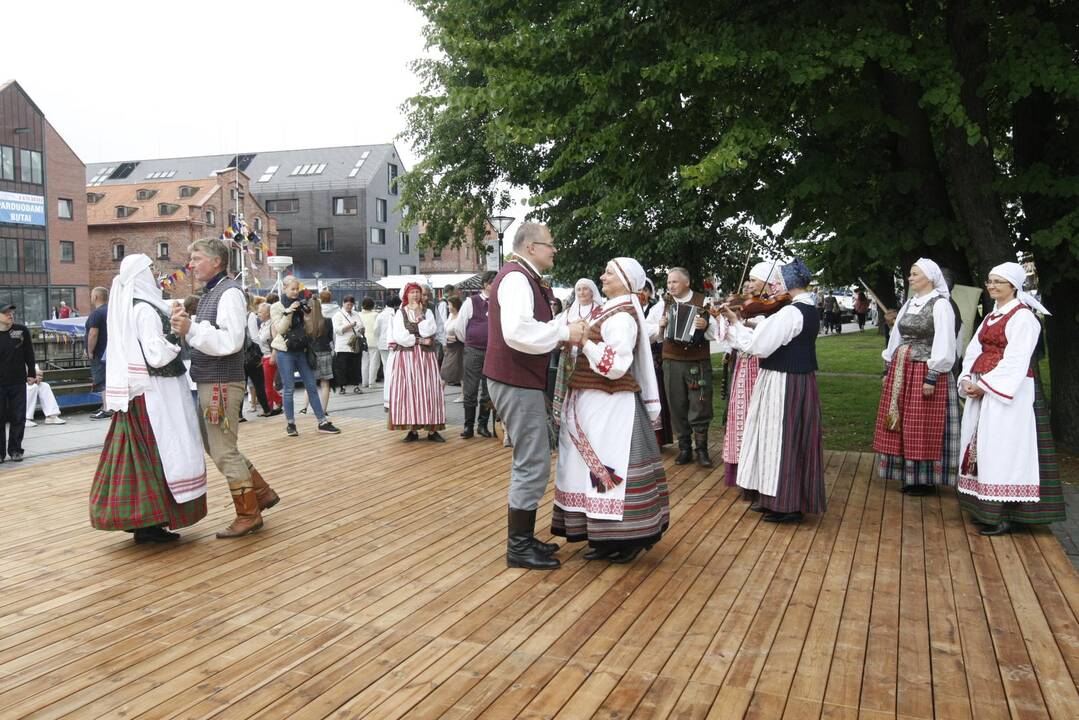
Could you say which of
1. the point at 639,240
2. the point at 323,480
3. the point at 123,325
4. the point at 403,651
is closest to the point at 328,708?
the point at 403,651

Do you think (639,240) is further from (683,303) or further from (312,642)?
(312,642)

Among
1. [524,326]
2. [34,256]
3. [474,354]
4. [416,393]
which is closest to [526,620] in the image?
[524,326]

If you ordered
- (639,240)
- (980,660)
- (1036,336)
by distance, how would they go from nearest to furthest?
(980,660), (1036,336), (639,240)

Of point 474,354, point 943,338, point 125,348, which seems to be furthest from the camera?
point 474,354

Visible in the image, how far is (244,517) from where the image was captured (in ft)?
17.6

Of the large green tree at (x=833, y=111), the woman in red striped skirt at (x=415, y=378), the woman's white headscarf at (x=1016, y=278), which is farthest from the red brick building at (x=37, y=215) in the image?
the woman's white headscarf at (x=1016, y=278)

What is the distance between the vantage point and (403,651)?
140 inches

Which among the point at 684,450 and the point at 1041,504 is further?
the point at 684,450

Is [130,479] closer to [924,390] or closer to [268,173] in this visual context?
[924,390]

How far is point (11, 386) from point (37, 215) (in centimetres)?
3744

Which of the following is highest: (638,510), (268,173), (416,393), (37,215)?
(268,173)

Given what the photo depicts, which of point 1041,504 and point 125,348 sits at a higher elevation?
point 125,348

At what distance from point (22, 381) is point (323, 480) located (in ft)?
12.2

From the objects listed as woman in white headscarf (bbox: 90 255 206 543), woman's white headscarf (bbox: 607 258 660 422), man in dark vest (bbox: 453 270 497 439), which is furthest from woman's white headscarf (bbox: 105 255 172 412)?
man in dark vest (bbox: 453 270 497 439)
